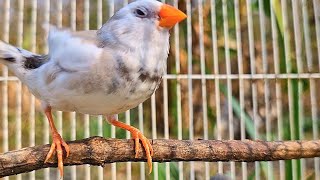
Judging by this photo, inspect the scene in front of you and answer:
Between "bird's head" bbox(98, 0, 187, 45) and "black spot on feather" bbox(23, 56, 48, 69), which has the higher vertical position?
"bird's head" bbox(98, 0, 187, 45)

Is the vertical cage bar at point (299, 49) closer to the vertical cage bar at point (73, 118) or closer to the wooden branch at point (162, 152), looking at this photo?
the wooden branch at point (162, 152)

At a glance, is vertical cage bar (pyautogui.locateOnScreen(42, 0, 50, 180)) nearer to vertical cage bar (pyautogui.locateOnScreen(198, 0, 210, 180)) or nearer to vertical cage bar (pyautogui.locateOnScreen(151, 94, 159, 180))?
vertical cage bar (pyautogui.locateOnScreen(151, 94, 159, 180))

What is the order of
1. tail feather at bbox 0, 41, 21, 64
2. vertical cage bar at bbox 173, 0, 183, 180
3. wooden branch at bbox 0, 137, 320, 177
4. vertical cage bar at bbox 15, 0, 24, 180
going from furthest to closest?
vertical cage bar at bbox 173, 0, 183, 180 → vertical cage bar at bbox 15, 0, 24, 180 → tail feather at bbox 0, 41, 21, 64 → wooden branch at bbox 0, 137, 320, 177

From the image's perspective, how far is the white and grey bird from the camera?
1202 millimetres

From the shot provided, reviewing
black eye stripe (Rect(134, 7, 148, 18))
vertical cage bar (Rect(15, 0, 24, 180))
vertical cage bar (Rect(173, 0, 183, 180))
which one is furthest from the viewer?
vertical cage bar (Rect(173, 0, 183, 180))

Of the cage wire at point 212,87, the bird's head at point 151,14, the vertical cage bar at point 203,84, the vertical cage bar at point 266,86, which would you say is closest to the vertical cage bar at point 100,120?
the cage wire at point 212,87

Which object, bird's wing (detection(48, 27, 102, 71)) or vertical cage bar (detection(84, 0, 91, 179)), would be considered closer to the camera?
bird's wing (detection(48, 27, 102, 71))

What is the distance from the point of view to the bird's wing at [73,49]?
121cm

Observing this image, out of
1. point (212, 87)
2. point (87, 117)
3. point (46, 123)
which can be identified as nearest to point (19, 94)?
point (46, 123)

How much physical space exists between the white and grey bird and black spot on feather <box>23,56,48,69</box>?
4 centimetres

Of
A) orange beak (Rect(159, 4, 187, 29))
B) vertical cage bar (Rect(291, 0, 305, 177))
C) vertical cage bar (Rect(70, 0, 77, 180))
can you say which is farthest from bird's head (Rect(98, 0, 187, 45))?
vertical cage bar (Rect(291, 0, 305, 177))

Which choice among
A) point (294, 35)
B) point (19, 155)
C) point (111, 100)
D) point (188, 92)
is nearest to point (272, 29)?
point (294, 35)

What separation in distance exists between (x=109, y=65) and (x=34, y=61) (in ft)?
0.96

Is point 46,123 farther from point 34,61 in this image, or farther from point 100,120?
point 34,61
